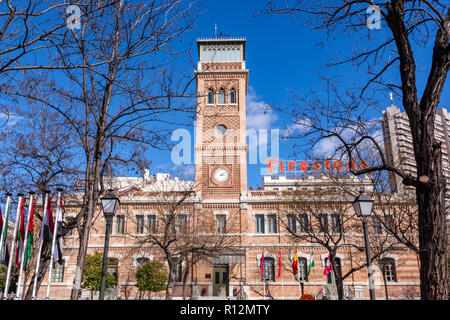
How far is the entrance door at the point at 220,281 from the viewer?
27.6 m

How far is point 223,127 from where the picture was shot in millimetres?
31969

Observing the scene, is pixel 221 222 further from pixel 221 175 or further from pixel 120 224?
pixel 120 224

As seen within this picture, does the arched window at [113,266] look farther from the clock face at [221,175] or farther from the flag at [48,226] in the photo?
the flag at [48,226]

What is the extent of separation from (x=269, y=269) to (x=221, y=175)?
8718 millimetres

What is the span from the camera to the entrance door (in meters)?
27.6

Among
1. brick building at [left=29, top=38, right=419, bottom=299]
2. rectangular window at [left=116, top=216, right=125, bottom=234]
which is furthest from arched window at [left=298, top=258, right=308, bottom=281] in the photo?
rectangular window at [left=116, top=216, right=125, bottom=234]

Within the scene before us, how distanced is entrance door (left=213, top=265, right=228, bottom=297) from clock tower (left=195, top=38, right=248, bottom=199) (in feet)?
19.1

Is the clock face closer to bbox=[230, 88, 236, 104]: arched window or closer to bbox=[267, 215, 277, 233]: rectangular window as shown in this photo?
bbox=[267, 215, 277, 233]: rectangular window

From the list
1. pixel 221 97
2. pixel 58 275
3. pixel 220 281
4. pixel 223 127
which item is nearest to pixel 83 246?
pixel 220 281

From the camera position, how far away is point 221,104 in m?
32.7

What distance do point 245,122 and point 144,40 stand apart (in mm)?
24784

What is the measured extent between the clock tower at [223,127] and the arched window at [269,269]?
5.83 m
